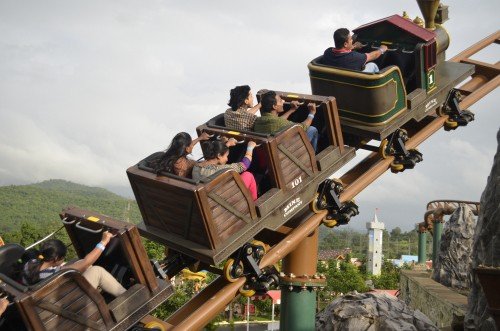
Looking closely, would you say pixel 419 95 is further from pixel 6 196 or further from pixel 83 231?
pixel 6 196

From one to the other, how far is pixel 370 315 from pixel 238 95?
7.42 ft

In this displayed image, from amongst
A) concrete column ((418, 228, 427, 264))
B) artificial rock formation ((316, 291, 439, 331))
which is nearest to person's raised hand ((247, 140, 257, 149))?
artificial rock formation ((316, 291, 439, 331))

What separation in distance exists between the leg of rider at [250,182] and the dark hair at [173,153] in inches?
20.1

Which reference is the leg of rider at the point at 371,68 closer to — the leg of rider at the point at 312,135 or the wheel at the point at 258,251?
the leg of rider at the point at 312,135

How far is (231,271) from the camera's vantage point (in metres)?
5.48

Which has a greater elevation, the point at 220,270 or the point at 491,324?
the point at 220,270

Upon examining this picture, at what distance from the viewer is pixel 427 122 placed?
7.71m

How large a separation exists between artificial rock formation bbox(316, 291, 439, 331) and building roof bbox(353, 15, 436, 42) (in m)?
2.72

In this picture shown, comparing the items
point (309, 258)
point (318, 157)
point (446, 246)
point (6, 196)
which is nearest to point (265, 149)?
point (318, 157)

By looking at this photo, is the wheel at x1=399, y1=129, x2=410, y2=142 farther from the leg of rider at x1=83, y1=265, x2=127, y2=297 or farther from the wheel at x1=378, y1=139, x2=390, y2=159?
the leg of rider at x1=83, y1=265, x2=127, y2=297

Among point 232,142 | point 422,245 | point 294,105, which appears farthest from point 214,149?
point 422,245

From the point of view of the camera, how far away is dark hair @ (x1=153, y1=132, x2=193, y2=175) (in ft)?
17.7

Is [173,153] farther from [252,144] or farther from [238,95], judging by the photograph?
[238,95]

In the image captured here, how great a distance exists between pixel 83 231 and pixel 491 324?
3656 millimetres
